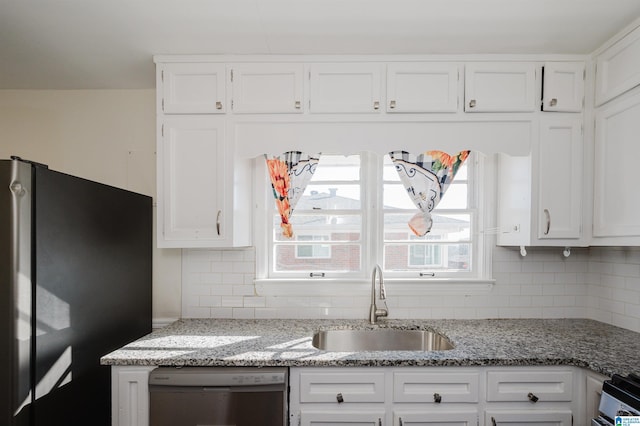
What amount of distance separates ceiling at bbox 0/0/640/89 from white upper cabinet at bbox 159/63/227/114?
10 centimetres

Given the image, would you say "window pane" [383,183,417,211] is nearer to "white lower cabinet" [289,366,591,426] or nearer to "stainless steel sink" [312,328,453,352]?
"stainless steel sink" [312,328,453,352]

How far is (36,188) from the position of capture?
4.50ft

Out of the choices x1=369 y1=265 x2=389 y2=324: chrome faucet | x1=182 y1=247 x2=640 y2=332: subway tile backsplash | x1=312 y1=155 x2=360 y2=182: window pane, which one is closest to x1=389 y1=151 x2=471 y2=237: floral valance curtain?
x1=312 y1=155 x2=360 y2=182: window pane

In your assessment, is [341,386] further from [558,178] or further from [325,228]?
[558,178]

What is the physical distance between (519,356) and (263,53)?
202 cm

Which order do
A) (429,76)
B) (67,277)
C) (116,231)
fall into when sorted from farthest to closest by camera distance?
1. (429,76)
2. (116,231)
3. (67,277)

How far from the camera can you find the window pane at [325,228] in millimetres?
2461

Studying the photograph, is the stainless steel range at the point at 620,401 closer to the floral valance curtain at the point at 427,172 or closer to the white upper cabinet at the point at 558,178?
the white upper cabinet at the point at 558,178

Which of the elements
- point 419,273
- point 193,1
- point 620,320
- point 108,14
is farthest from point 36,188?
point 620,320

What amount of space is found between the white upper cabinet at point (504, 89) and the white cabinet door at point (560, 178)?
16 cm

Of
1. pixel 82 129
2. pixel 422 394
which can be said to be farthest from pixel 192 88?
pixel 422 394

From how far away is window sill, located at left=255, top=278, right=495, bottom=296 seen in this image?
2355mm

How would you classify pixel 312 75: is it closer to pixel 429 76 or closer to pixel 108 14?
pixel 429 76

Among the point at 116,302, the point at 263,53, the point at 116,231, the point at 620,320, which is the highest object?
the point at 263,53
